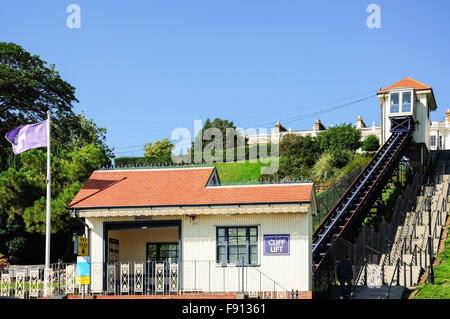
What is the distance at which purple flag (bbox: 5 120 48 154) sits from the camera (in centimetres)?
2655

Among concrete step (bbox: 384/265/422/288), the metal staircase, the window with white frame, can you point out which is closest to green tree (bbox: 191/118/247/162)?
the window with white frame

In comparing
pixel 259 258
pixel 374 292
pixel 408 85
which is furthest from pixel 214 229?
pixel 408 85

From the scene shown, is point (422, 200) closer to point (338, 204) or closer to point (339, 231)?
point (338, 204)

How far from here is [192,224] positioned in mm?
23219

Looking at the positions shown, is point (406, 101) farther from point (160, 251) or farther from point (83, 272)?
point (83, 272)

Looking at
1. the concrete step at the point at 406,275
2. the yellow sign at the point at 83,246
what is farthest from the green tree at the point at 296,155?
the yellow sign at the point at 83,246

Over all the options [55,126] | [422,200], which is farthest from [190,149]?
[422,200]

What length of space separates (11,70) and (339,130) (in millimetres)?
34677

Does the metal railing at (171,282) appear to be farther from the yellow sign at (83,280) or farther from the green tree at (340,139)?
the green tree at (340,139)

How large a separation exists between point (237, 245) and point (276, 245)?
4.64ft

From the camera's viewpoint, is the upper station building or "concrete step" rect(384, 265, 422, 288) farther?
the upper station building

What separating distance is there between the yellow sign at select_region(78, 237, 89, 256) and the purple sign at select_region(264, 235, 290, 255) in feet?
21.3

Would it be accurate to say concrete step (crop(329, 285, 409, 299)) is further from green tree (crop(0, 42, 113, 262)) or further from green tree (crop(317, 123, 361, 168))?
green tree (crop(317, 123, 361, 168))

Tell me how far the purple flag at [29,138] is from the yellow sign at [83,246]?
19.1 ft
